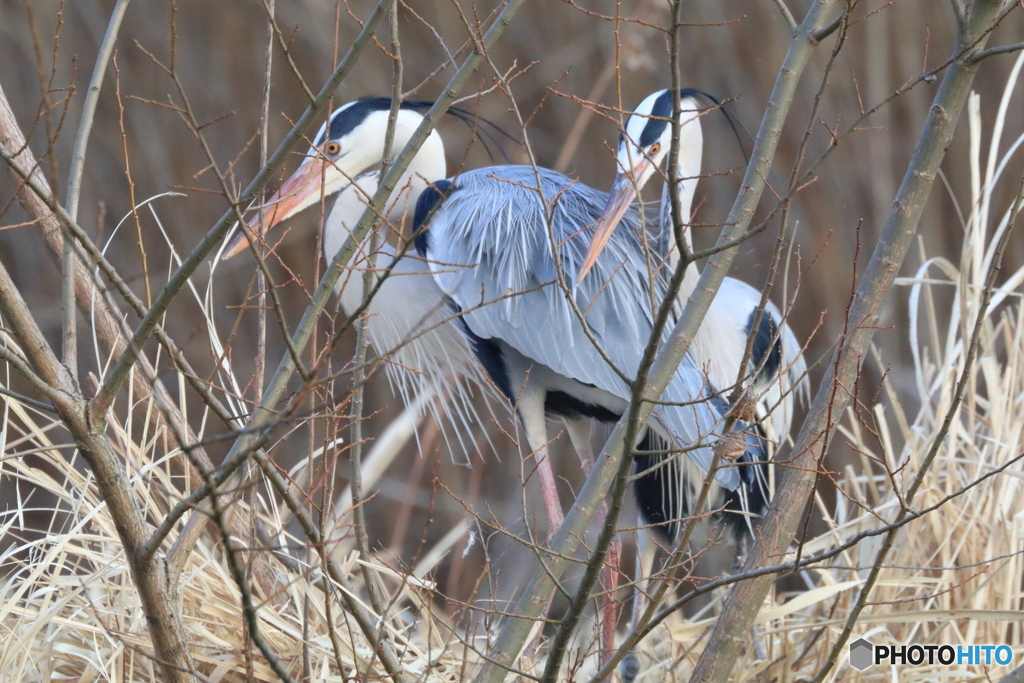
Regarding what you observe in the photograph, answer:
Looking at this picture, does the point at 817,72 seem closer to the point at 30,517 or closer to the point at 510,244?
the point at 510,244

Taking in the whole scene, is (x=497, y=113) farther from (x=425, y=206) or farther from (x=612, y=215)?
(x=612, y=215)

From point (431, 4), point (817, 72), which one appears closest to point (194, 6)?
point (431, 4)

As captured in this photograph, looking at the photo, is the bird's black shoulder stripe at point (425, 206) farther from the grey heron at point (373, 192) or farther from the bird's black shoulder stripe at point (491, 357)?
the bird's black shoulder stripe at point (491, 357)

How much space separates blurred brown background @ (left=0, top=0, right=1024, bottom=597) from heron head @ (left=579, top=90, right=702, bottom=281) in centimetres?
159

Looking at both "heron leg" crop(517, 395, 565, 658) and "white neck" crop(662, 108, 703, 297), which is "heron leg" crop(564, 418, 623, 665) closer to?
"heron leg" crop(517, 395, 565, 658)

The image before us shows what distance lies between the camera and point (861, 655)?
1.55 metres

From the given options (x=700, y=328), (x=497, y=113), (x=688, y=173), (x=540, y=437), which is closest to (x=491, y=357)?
(x=540, y=437)

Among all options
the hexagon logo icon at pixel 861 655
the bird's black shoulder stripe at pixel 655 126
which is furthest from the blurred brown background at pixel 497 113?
the hexagon logo icon at pixel 861 655

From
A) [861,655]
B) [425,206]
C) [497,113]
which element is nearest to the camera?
[861,655]

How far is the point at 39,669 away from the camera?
4.53 feet

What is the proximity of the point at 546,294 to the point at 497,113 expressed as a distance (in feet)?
6.48

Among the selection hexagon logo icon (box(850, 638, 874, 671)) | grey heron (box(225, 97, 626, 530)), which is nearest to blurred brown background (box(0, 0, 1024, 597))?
grey heron (box(225, 97, 626, 530))

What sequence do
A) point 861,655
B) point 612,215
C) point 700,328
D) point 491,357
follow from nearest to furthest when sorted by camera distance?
point 861,655, point 612,215, point 700,328, point 491,357

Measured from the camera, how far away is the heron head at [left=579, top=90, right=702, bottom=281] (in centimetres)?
172
